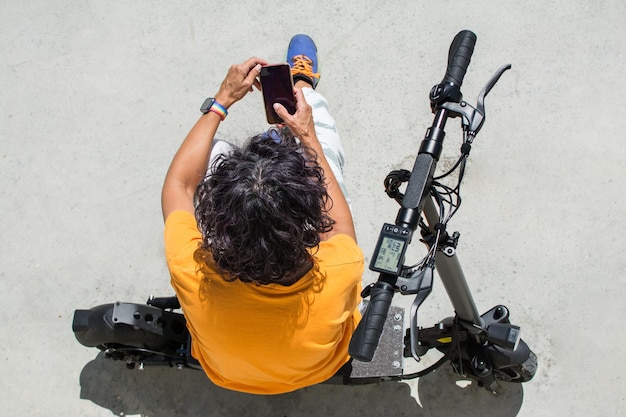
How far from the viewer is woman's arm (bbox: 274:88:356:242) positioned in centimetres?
170

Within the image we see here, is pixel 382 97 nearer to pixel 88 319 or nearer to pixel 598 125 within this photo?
pixel 598 125

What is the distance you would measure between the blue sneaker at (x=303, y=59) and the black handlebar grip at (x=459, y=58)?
3.63 feet

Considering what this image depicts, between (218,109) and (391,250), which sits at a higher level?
(218,109)

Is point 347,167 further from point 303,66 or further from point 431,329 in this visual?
point 431,329

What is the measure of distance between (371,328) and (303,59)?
1666 mm

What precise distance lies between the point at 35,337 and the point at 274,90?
1468mm

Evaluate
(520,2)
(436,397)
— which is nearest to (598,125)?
(520,2)

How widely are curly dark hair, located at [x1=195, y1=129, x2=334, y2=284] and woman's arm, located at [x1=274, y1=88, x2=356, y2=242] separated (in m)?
0.28

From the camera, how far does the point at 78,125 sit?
2.87 meters

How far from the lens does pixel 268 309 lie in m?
1.44

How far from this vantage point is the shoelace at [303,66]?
8.68 ft

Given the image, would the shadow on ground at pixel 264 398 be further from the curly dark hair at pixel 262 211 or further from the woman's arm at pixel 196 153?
the curly dark hair at pixel 262 211

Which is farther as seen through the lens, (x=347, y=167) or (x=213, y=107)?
(x=347, y=167)

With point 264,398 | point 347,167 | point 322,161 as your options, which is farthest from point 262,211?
point 347,167
